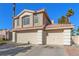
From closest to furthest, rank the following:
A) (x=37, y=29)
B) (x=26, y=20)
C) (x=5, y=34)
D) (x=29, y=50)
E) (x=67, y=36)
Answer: (x=29, y=50)
(x=26, y=20)
(x=5, y=34)
(x=67, y=36)
(x=37, y=29)

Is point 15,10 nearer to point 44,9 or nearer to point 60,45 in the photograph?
point 44,9

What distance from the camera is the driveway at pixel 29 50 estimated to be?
14384mm

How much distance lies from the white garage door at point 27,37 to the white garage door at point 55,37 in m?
1.16

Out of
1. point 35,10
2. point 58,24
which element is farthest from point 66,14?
point 35,10

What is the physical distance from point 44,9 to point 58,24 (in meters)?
1.61

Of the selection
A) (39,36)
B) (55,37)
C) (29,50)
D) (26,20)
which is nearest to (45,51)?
(29,50)

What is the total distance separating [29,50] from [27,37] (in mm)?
1160

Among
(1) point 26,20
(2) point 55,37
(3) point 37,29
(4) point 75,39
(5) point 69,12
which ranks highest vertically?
(5) point 69,12

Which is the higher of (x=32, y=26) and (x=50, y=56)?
(x=32, y=26)

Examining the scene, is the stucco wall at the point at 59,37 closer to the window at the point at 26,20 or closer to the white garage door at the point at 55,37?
the white garage door at the point at 55,37

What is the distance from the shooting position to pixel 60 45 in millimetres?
15727

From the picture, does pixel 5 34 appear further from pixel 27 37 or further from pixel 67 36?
pixel 67 36

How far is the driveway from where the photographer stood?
47.2 ft

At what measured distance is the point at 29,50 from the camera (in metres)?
15.1
